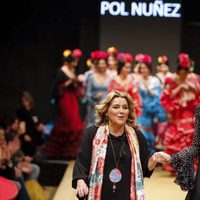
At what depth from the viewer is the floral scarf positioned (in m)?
3.40

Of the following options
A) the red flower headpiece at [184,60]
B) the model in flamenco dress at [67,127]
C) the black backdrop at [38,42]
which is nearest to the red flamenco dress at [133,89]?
the red flower headpiece at [184,60]

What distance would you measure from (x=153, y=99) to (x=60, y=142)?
4.17 feet

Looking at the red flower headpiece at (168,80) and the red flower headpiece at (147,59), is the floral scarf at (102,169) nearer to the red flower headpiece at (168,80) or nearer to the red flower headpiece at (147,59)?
the red flower headpiece at (168,80)

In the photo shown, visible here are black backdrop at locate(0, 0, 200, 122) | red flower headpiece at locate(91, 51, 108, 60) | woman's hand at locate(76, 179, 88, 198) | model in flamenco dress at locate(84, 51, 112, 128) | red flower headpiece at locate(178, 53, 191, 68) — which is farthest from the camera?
black backdrop at locate(0, 0, 200, 122)

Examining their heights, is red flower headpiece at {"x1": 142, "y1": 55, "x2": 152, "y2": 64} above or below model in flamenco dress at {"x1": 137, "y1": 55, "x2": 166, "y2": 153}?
above

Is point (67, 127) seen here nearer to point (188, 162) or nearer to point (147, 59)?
point (147, 59)

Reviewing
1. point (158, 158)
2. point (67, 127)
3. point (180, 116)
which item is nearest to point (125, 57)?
point (180, 116)

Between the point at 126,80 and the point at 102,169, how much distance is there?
310 cm

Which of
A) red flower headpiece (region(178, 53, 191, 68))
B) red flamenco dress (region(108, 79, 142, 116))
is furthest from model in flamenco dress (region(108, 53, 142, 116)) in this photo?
red flower headpiece (region(178, 53, 191, 68))

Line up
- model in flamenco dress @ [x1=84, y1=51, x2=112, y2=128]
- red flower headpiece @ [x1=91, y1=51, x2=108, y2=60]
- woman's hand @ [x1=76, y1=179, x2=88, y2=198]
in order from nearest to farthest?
woman's hand @ [x1=76, y1=179, x2=88, y2=198], red flower headpiece @ [x1=91, y1=51, x2=108, y2=60], model in flamenco dress @ [x1=84, y1=51, x2=112, y2=128]

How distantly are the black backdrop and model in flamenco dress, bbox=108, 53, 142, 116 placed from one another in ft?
3.12

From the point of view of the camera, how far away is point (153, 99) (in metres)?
6.72

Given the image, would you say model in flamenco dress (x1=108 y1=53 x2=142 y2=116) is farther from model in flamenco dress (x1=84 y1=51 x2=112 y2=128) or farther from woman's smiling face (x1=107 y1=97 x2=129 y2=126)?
woman's smiling face (x1=107 y1=97 x2=129 y2=126)

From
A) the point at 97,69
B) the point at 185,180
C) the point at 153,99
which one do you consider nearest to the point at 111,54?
the point at 97,69
